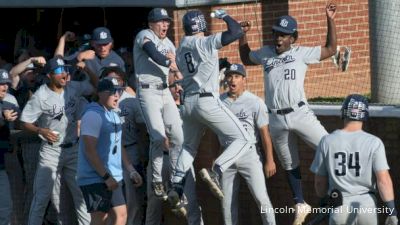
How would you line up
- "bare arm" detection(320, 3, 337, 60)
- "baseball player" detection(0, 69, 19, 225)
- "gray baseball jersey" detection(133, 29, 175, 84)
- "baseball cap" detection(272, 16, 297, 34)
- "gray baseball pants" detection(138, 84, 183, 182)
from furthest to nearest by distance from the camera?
"gray baseball jersey" detection(133, 29, 175, 84) → "gray baseball pants" detection(138, 84, 183, 182) → "baseball player" detection(0, 69, 19, 225) → "baseball cap" detection(272, 16, 297, 34) → "bare arm" detection(320, 3, 337, 60)

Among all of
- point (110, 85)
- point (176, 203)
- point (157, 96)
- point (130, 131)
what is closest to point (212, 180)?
point (176, 203)

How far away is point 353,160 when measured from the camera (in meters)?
9.61

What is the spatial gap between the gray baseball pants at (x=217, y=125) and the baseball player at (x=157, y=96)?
2.51 feet

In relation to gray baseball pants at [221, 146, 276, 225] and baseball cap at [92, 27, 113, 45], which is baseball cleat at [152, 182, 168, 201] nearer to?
gray baseball pants at [221, 146, 276, 225]

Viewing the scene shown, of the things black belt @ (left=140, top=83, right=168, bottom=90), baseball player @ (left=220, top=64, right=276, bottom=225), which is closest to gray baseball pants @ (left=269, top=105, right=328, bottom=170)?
baseball player @ (left=220, top=64, right=276, bottom=225)

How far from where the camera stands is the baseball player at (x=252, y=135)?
1228 cm

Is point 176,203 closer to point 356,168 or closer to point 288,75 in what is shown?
point 288,75

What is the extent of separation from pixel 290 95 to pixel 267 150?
765 mm

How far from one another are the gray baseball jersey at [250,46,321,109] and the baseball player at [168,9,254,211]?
0.52 metres

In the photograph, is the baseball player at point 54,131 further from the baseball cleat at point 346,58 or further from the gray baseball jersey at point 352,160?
the gray baseball jersey at point 352,160

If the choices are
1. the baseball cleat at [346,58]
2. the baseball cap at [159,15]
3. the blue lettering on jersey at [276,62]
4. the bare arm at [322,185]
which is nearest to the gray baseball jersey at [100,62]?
the baseball cap at [159,15]

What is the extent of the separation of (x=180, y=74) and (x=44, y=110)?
5.55 feet

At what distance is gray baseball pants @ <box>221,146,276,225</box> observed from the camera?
40.4ft

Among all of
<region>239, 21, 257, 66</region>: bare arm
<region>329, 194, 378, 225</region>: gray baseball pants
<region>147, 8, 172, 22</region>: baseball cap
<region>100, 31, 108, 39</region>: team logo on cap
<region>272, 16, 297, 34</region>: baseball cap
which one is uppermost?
<region>147, 8, 172, 22</region>: baseball cap
